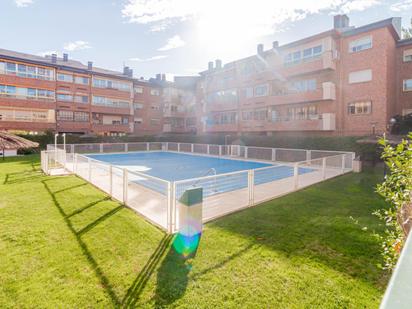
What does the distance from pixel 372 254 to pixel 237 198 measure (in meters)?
4.62

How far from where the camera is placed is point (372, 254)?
4961 millimetres

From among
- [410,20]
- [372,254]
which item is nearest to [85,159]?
[372,254]

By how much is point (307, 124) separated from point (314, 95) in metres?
3.06

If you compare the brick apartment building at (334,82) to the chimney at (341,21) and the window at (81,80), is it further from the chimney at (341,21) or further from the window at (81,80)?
the window at (81,80)

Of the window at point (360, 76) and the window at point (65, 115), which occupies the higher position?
the window at point (360, 76)

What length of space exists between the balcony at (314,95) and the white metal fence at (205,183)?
9.58 m

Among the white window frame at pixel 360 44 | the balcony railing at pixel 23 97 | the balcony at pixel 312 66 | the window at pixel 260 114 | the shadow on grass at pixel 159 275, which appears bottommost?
the shadow on grass at pixel 159 275

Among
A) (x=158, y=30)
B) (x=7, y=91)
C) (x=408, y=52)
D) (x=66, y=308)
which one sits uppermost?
(x=158, y=30)

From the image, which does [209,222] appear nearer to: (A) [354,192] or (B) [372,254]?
(B) [372,254]

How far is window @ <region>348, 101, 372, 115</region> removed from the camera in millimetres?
22891

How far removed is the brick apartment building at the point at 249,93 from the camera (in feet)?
75.9

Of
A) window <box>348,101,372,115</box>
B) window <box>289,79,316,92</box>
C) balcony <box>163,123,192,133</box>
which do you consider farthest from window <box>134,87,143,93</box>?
window <box>348,101,372,115</box>

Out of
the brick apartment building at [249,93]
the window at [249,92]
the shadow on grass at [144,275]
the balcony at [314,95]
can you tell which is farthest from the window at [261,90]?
the shadow on grass at [144,275]

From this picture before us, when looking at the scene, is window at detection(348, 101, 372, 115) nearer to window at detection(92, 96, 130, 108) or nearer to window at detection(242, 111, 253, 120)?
window at detection(242, 111, 253, 120)
